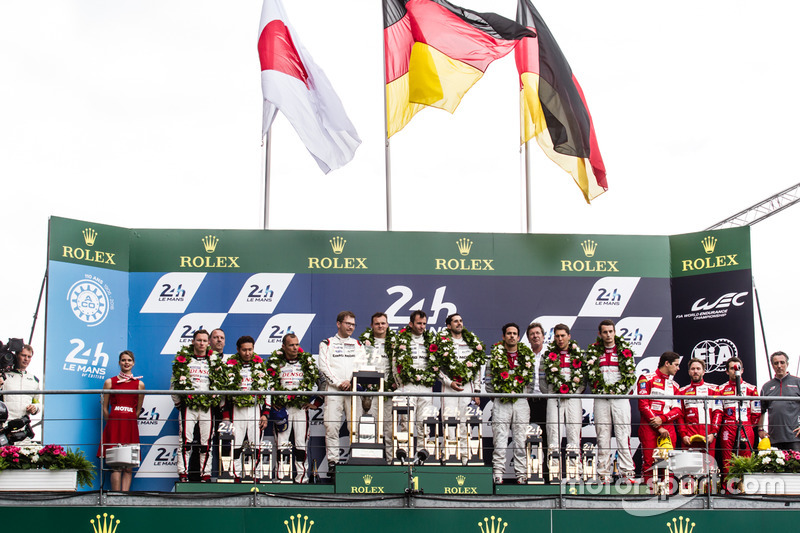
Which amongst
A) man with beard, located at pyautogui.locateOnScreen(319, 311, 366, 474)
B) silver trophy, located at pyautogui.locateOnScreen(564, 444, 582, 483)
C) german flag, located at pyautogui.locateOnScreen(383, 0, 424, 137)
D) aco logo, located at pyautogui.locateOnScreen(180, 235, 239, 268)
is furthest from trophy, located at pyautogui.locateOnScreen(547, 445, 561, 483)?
german flag, located at pyautogui.locateOnScreen(383, 0, 424, 137)

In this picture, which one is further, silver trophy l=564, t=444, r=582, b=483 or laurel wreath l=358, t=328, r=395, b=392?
laurel wreath l=358, t=328, r=395, b=392

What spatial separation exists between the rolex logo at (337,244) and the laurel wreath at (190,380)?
121 inches

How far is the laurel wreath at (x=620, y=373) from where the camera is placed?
11.8 meters

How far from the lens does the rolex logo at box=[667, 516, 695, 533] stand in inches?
390

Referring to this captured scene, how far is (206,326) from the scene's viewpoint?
562 inches

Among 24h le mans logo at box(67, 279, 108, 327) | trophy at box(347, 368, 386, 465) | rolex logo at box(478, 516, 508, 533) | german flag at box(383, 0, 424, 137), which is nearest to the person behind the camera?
rolex logo at box(478, 516, 508, 533)

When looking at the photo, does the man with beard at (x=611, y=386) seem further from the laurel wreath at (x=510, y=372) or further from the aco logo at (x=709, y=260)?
the aco logo at (x=709, y=260)

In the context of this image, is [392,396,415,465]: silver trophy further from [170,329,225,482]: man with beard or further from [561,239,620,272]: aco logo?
[561,239,620,272]: aco logo

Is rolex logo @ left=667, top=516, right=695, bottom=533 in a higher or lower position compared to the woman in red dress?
lower

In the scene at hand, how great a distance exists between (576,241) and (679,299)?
183 centimetres

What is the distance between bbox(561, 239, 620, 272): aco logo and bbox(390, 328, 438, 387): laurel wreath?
3631 millimetres

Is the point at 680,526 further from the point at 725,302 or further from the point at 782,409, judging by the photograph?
the point at 725,302

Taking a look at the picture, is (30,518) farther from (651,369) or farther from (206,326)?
(651,369)

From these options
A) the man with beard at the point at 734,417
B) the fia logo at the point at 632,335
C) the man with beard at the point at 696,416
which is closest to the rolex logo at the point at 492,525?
the man with beard at the point at 696,416
